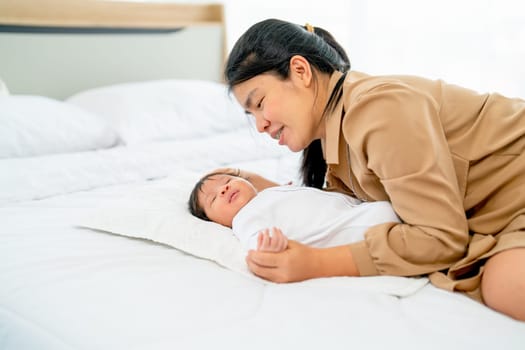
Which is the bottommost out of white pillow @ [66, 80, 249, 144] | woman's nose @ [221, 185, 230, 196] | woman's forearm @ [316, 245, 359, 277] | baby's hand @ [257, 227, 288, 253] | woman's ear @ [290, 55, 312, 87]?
white pillow @ [66, 80, 249, 144]

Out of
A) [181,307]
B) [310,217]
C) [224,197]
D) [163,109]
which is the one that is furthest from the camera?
[163,109]

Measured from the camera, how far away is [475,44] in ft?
8.25

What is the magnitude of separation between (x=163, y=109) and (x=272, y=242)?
52.9 inches

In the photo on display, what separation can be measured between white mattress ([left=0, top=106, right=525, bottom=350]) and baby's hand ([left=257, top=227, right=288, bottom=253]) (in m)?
0.06

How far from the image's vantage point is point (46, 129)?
1707 millimetres

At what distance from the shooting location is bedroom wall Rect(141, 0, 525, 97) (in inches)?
94.0

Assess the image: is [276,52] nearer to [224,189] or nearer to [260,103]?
[260,103]

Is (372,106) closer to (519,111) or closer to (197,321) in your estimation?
(519,111)

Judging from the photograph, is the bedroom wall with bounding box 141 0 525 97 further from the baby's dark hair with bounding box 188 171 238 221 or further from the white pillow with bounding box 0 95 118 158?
the baby's dark hair with bounding box 188 171 238 221

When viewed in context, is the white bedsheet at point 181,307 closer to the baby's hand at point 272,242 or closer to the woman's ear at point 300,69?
the baby's hand at point 272,242

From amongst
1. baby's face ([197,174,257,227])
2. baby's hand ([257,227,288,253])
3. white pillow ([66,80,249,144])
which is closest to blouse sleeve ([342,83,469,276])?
baby's hand ([257,227,288,253])

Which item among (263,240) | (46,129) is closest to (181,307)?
(263,240)

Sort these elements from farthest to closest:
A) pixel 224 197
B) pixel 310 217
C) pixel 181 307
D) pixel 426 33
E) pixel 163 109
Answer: pixel 426 33 → pixel 163 109 → pixel 224 197 → pixel 310 217 → pixel 181 307

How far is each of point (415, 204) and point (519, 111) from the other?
32cm
